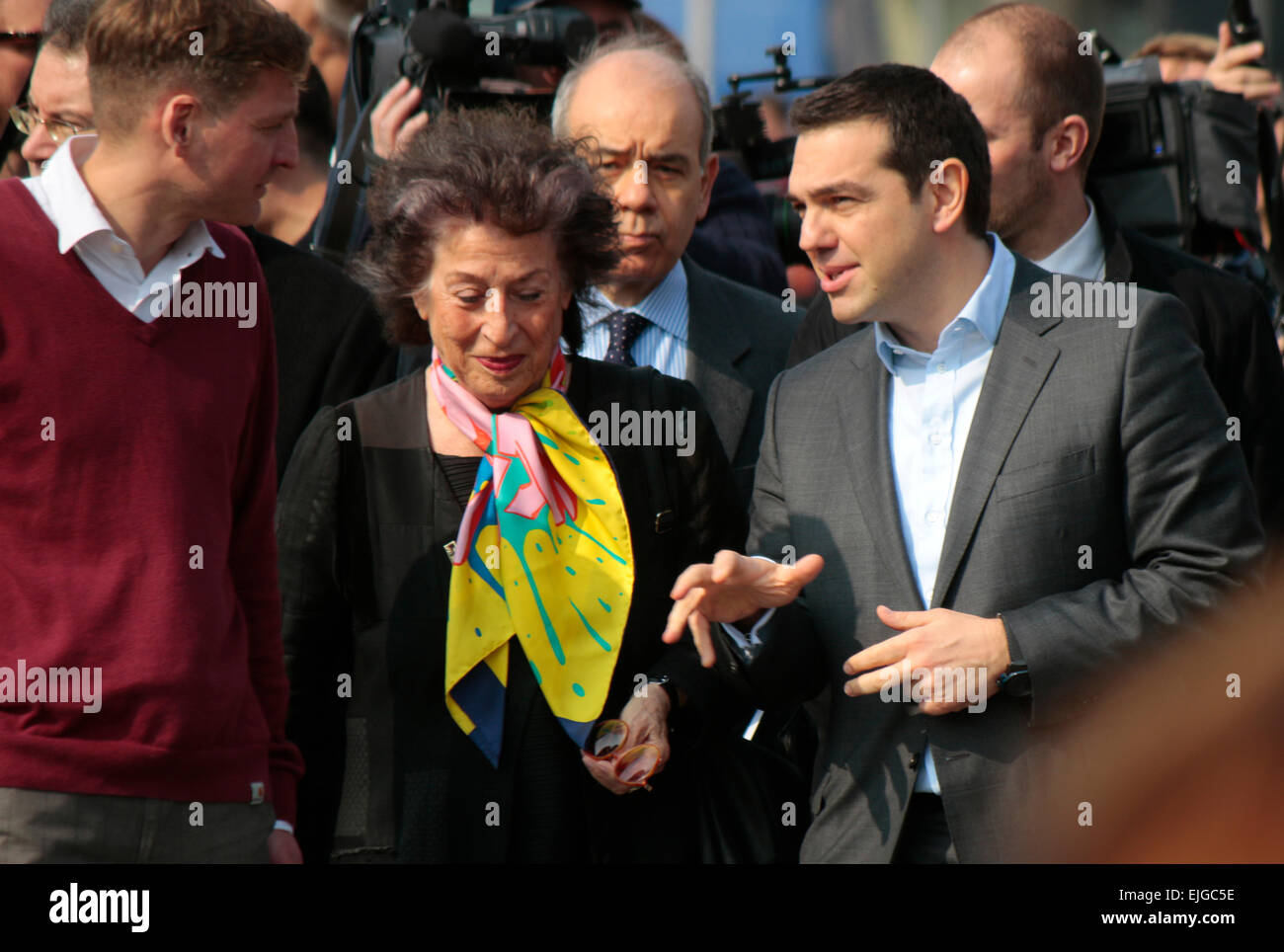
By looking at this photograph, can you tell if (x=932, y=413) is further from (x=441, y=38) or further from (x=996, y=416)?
(x=441, y=38)

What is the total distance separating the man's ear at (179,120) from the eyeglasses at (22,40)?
1.94 meters

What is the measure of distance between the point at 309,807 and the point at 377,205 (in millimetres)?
1219

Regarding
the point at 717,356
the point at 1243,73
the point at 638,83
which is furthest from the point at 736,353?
the point at 1243,73

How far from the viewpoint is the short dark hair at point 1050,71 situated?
429 centimetres

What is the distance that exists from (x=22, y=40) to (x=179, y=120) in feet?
6.46

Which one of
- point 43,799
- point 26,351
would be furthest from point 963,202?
point 43,799

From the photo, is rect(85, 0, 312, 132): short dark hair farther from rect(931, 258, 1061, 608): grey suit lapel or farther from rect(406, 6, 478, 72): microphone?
rect(406, 6, 478, 72): microphone

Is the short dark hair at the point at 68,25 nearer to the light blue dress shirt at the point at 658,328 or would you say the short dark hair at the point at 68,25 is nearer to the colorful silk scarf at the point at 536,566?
the colorful silk scarf at the point at 536,566

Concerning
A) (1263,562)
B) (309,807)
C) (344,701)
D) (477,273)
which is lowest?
(309,807)

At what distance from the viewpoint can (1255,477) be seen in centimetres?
388

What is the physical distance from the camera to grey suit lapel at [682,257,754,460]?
3961 millimetres

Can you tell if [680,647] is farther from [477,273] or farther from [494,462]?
[477,273]

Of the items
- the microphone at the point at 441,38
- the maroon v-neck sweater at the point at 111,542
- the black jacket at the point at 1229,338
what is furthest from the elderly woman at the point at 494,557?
the microphone at the point at 441,38

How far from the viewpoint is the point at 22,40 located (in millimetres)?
4379
